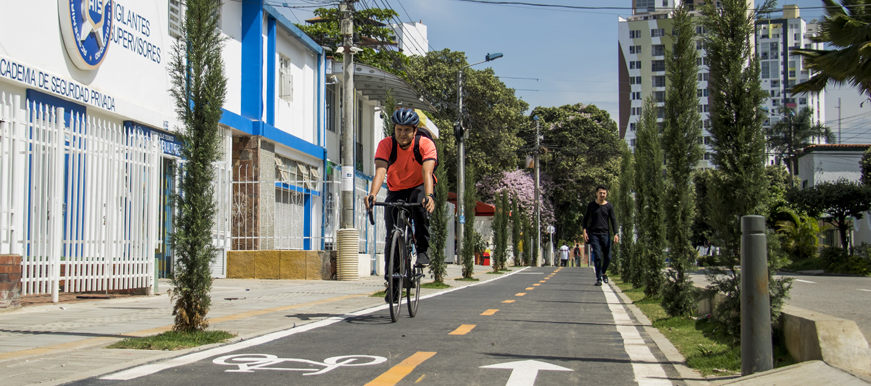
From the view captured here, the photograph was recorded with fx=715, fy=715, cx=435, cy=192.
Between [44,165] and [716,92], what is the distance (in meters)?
7.10

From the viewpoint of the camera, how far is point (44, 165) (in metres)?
8.10

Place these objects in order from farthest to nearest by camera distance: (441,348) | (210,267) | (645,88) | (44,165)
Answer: (645,88) → (44,165) → (210,267) → (441,348)

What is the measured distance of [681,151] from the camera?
7.51m

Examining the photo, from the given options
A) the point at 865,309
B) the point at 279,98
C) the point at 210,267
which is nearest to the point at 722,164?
the point at 210,267

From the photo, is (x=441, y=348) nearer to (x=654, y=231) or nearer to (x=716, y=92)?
(x=716, y=92)

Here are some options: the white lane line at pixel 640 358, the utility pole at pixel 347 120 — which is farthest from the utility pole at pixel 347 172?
the white lane line at pixel 640 358

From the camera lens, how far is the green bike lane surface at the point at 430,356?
13.5 ft

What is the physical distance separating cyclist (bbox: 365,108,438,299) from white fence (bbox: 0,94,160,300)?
3870mm

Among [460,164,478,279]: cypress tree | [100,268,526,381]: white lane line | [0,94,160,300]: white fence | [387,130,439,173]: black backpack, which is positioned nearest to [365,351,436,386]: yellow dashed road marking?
[100,268,526,381]: white lane line

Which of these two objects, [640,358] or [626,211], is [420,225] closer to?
[640,358]

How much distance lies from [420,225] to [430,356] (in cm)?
244

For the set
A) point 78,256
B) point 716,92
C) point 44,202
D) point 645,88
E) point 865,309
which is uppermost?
point 645,88

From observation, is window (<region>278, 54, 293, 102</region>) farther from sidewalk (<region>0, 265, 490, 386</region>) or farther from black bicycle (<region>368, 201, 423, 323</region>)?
black bicycle (<region>368, 201, 423, 323</region>)

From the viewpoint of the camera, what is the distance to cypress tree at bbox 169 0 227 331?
5453 mm
